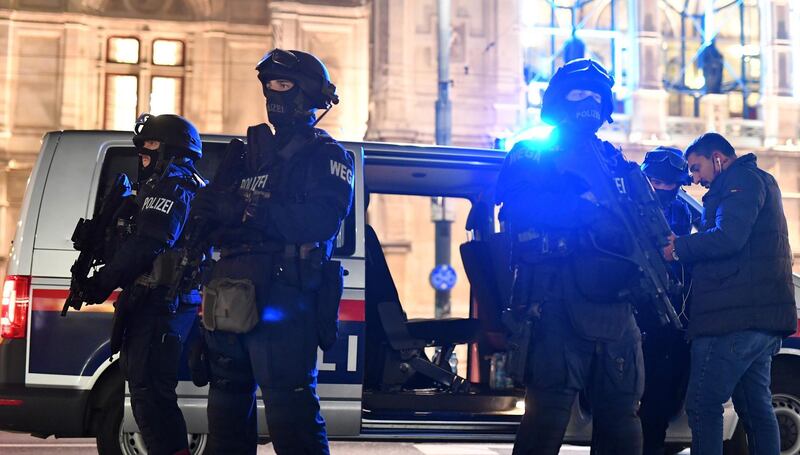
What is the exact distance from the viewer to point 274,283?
3.72 metres

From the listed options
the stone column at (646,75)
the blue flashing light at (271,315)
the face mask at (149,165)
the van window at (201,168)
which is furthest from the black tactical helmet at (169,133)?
the stone column at (646,75)

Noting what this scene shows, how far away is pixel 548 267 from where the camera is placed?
12.5 ft

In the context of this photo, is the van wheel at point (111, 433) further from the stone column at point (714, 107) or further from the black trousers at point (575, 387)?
the stone column at point (714, 107)

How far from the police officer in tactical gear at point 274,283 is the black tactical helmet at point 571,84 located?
776mm

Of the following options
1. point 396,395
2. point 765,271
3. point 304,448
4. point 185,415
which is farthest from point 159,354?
point 765,271

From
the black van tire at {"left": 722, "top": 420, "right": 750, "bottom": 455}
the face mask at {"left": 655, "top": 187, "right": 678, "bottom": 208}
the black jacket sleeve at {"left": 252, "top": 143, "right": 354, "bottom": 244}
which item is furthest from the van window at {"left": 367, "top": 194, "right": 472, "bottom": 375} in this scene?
the black jacket sleeve at {"left": 252, "top": 143, "right": 354, "bottom": 244}

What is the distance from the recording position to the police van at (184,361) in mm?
5199

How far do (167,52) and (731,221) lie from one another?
15808mm

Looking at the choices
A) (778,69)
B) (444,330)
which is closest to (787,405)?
(444,330)

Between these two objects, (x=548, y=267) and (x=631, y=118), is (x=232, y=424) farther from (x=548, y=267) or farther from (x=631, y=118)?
(x=631, y=118)

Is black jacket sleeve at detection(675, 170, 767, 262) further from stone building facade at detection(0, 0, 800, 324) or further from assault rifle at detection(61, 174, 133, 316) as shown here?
stone building facade at detection(0, 0, 800, 324)

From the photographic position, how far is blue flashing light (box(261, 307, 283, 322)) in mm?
3686

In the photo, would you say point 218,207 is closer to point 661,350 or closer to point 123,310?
point 123,310

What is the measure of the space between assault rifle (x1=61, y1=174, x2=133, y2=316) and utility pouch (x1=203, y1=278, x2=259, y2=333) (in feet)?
4.12
